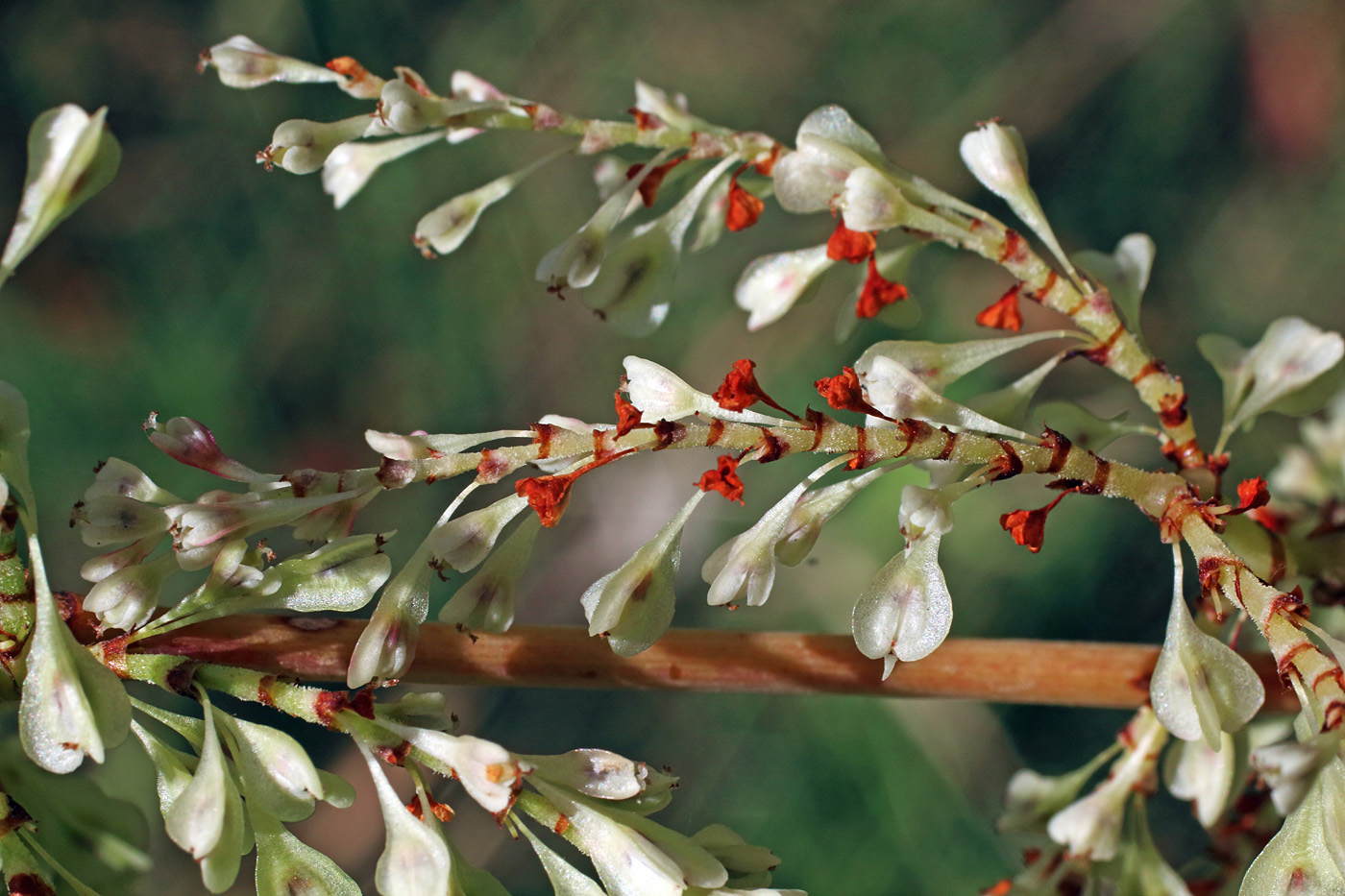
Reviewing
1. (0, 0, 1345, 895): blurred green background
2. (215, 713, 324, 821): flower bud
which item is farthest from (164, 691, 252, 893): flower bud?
(0, 0, 1345, 895): blurred green background

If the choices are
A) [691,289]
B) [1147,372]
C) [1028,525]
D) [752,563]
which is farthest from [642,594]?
[691,289]

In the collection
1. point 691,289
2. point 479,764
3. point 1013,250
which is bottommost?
point 691,289

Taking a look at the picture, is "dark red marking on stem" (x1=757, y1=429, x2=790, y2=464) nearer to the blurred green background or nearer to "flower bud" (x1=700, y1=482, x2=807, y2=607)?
"flower bud" (x1=700, y1=482, x2=807, y2=607)

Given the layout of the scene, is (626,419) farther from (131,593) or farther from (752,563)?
(131,593)

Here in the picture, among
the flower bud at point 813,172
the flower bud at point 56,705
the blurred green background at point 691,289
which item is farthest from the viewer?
the blurred green background at point 691,289

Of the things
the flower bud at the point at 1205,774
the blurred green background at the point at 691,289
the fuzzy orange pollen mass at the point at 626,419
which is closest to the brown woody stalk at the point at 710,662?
the flower bud at the point at 1205,774

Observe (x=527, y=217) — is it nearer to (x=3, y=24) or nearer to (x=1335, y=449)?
(x=3, y=24)

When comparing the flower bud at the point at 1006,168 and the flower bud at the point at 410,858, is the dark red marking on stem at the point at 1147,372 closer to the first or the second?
the flower bud at the point at 1006,168
